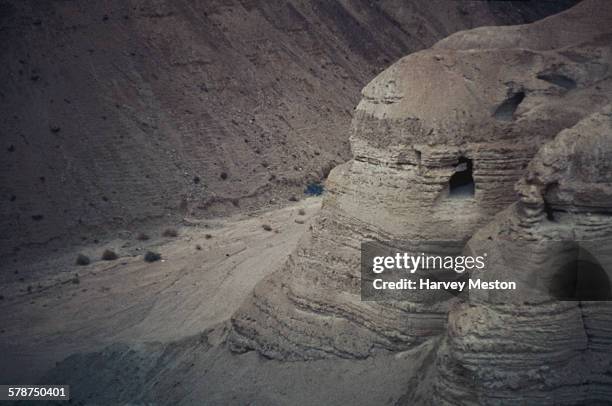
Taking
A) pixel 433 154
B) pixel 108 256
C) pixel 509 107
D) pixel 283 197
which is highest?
pixel 509 107

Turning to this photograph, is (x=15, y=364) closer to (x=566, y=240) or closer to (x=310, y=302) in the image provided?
(x=310, y=302)

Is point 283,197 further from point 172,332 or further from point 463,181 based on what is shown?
point 463,181

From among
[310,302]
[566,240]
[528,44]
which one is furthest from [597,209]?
[310,302]

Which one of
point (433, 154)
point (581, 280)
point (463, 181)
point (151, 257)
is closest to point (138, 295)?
point (151, 257)

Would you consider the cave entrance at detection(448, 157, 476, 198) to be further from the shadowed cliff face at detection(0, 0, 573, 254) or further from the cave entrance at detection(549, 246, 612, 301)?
the shadowed cliff face at detection(0, 0, 573, 254)

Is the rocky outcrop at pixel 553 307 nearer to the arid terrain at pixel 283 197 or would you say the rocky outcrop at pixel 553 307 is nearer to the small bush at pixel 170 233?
the arid terrain at pixel 283 197

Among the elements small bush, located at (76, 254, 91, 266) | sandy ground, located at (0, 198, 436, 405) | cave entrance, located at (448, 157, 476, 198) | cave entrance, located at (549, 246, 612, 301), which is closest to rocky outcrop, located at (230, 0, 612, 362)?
cave entrance, located at (448, 157, 476, 198)
